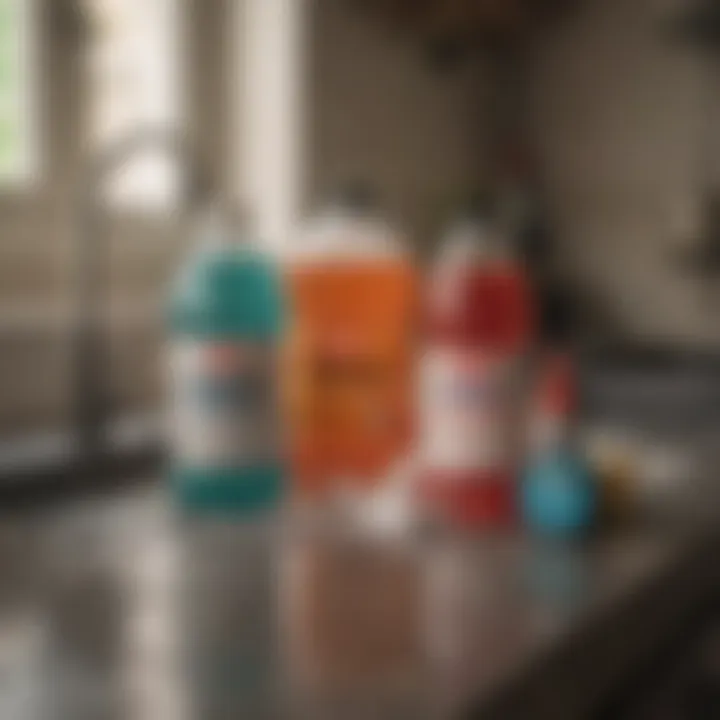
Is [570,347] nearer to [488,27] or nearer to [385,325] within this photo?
[488,27]

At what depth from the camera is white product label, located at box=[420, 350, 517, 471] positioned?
1064mm

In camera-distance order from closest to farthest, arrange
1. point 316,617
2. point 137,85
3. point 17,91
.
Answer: point 316,617 < point 17,91 < point 137,85

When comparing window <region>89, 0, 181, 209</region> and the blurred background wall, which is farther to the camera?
window <region>89, 0, 181, 209</region>

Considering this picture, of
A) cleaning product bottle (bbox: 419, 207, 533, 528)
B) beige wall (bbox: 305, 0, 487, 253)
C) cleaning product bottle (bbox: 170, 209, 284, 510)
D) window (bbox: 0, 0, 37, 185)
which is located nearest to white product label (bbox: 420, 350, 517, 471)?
cleaning product bottle (bbox: 419, 207, 533, 528)

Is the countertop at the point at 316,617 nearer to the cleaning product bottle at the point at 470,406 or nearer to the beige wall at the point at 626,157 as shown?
the cleaning product bottle at the point at 470,406

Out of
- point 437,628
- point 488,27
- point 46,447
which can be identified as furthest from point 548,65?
point 437,628

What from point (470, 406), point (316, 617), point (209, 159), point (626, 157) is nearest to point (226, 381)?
point (470, 406)

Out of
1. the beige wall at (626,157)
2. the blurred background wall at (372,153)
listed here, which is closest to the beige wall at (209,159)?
the blurred background wall at (372,153)

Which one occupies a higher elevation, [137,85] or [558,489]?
[137,85]

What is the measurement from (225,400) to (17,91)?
589mm

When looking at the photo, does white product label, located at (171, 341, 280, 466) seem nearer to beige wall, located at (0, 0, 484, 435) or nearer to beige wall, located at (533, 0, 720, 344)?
beige wall, located at (0, 0, 484, 435)

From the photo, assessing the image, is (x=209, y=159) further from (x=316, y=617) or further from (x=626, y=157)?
(x=316, y=617)

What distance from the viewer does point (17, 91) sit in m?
1.52

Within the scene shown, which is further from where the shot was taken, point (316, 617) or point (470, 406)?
point (470, 406)
